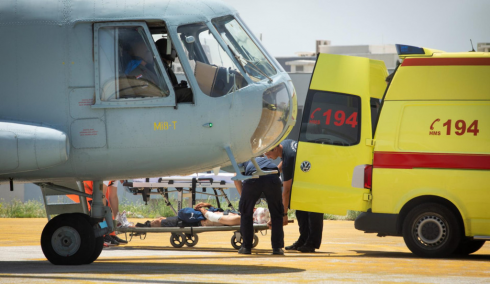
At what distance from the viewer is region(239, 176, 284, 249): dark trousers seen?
1083cm

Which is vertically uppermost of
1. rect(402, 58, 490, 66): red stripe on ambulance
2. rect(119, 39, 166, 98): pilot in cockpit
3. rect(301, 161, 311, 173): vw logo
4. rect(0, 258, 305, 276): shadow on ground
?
rect(402, 58, 490, 66): red stripe on ambulance

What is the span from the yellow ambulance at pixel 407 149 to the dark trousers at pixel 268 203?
433 mm

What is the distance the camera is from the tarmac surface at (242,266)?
23.9 feet

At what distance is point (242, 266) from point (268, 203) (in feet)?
7.56

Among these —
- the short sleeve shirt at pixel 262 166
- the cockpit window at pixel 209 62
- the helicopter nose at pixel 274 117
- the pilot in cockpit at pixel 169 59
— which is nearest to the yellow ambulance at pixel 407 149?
the short sleeve shirt at pixel 262 166

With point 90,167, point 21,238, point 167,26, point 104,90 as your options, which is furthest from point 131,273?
point 21,238

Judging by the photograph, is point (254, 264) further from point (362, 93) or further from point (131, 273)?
point (362, 93)

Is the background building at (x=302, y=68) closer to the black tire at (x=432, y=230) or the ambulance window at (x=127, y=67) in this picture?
the ambulance window at (x=127, y=67)

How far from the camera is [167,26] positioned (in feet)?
27.6

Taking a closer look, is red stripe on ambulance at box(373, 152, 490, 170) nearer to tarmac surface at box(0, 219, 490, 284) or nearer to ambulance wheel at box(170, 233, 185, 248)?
tarmac surface at box(0, 219, 490, 284)

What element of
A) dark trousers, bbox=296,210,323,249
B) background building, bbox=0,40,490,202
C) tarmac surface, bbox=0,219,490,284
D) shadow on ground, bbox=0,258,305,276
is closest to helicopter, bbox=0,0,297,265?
background building, bbox=0,40,490,202

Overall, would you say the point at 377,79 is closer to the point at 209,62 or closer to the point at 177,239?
the point at 209,62

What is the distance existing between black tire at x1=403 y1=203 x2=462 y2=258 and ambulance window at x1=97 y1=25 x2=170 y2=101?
420 centimetres

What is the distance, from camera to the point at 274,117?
28.0 ft
